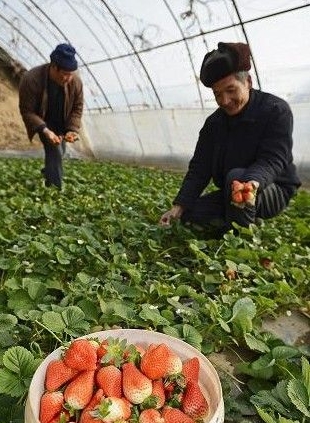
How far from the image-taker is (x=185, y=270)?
2371 mm

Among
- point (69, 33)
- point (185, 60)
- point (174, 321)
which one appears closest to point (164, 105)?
point (185, 60)

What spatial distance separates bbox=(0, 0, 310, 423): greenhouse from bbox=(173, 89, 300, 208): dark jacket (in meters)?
0.01

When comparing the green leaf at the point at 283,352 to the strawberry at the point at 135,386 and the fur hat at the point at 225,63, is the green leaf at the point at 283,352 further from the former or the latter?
the fur hat at the point at 225,63

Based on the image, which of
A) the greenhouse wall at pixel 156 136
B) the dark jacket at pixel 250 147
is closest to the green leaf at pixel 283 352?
the dark jacket at pixel 250 147

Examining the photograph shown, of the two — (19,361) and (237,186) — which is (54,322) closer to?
(19,361)

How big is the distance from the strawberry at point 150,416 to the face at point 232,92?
6.68ft

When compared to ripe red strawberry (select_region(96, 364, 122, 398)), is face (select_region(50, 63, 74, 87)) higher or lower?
higher

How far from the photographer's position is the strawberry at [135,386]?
0.98 meters

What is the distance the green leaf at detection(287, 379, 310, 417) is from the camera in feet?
3.94

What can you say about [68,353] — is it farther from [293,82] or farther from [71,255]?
[293,82]

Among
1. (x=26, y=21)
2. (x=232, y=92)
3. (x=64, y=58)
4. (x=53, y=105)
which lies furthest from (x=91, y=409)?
(x=26, y=21)

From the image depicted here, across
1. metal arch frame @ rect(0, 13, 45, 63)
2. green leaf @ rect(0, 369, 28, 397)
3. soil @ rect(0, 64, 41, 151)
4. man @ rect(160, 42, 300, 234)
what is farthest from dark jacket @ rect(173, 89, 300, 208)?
metal arch frame @ rect(0, 13, 45, 63)

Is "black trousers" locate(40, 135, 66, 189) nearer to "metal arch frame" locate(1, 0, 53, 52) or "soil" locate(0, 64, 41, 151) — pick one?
"metal arch frame" locate(1, 0, 53, 52)

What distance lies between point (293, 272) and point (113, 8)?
6378 mm
